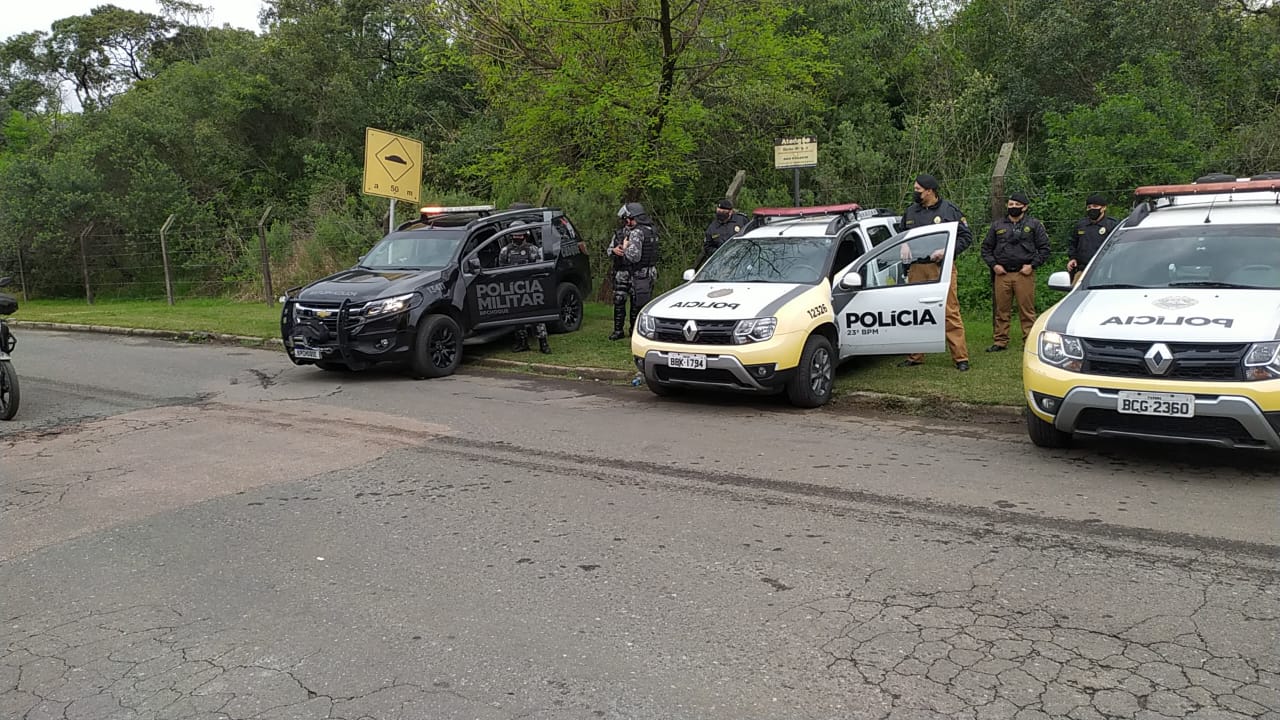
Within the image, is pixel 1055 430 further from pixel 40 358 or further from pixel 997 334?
pixel 40 358

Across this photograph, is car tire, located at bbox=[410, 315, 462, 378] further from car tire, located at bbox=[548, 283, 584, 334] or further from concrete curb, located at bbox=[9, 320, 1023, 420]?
car tire, located at bbox=[548, 283, 584, 334]

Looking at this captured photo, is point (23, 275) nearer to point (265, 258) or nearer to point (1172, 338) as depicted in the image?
point (265, 258)

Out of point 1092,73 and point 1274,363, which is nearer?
point 1274,363

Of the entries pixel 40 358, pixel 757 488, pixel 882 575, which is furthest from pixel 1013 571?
pixel 40 358

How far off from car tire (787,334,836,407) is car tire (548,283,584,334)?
5.82 meters

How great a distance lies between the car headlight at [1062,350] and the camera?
6.31 metres

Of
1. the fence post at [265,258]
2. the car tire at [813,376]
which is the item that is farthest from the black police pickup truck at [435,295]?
the fence post at [265,258]

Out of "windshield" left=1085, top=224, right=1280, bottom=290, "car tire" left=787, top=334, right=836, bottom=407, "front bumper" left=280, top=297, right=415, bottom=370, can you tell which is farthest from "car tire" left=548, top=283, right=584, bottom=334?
"windshield" left=1085, top=224, right=1280, bottom=290

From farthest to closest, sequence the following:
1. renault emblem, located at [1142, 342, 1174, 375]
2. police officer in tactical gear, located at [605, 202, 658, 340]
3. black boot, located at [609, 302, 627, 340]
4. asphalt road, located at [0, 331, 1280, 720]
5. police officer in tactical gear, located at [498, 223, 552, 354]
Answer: black boot, located at [609, 302, 627, 340] < police officer in tactical gear, located at [498, 223, 552, 354] < police officer in tactical gear, located at [605, 202, 658, 340] < renault emblem, located at [1142, 342, 1174, 375] < asphalt road, located at [0, 331, 1280, 720]

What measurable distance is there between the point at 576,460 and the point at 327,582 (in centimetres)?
261

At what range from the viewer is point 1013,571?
178 inches

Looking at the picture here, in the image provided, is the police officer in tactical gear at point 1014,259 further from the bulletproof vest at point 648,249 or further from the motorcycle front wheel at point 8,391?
the motorcycle front wheel at point 8,391

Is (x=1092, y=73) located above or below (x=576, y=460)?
above

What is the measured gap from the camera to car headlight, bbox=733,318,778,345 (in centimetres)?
845
